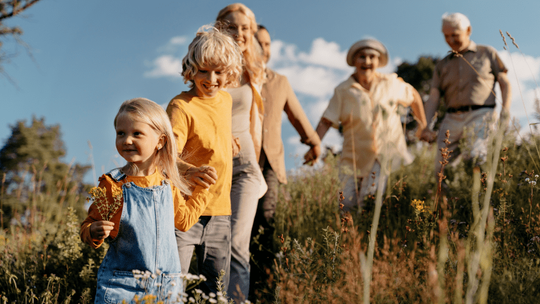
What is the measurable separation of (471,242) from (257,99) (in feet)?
6.12

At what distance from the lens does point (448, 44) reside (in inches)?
198

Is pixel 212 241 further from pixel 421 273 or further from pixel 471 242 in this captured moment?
pixel 471 242

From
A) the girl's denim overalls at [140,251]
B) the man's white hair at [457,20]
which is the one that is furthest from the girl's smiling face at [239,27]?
the man's white hair at [457,20]

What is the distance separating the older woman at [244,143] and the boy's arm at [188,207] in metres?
0.61

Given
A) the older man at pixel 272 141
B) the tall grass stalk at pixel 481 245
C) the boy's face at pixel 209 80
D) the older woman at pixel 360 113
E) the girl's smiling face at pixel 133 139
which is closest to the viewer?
the tall grass stalk at pixel 481 245

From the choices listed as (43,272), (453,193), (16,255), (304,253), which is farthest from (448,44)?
(16,255)

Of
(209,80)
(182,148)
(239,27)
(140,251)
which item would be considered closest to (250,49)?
(239,27)

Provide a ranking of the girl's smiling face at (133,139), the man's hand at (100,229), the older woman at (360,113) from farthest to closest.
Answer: the older woman at (360,113) < the girl's smiling face at (133,139) < the man's hand at (100,229)

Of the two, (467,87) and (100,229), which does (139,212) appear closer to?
(100,229)

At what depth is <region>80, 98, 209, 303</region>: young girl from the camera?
200 cm

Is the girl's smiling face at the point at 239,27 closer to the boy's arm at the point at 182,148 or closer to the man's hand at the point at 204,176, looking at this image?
the boy's arm at the point at 182,148

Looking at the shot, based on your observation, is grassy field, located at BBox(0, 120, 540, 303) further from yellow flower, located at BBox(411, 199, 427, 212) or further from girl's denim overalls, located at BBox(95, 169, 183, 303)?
girl's denim overalls, located at BBox(95, 169, 183, 303)

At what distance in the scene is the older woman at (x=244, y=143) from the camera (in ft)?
9.68

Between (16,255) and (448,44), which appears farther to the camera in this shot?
(448,44)
